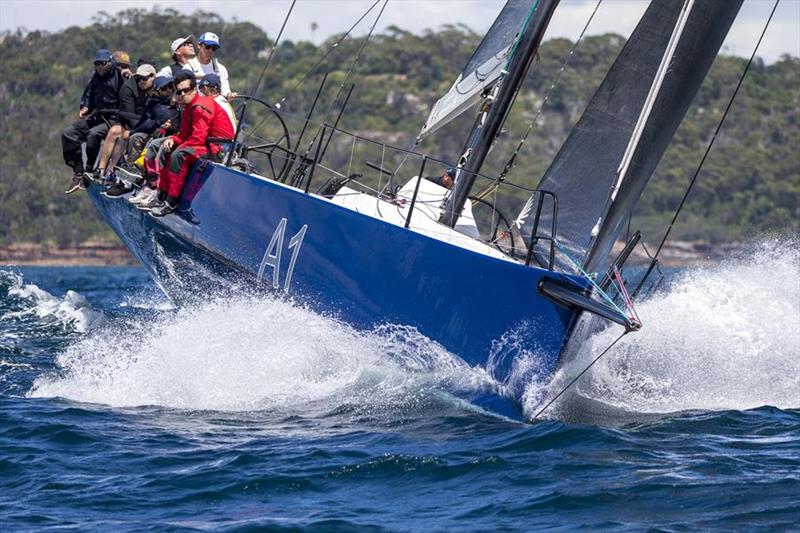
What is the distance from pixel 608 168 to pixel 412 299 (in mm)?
1220

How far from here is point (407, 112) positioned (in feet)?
224

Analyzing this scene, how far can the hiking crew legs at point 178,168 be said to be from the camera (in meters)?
8.80

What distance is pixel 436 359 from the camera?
6.96 meters

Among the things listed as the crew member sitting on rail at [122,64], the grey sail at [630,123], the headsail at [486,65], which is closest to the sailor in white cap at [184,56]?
the crew member sitting on rail at [122,64]

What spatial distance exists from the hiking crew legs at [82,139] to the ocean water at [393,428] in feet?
6.37

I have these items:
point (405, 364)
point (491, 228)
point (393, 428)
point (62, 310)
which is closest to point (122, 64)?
point (62, 310)

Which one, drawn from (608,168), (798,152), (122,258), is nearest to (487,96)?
(608,168)

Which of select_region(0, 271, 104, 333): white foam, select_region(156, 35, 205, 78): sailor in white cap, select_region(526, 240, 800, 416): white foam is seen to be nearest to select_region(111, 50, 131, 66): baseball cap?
select_region(156, 35, 205, 78): sailor in white cap

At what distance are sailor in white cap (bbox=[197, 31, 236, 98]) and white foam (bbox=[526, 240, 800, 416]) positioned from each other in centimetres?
330

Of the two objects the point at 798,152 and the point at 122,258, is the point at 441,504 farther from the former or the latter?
the point at 798,152

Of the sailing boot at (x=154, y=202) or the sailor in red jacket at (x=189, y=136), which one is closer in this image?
the sailor in red jacket at (x=189, y=136)

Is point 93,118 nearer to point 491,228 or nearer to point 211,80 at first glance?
point 211,80

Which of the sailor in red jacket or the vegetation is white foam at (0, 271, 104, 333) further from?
the vegetation

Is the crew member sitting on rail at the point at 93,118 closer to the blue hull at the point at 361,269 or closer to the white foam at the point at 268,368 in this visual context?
the blue hull at the point at 361,269
